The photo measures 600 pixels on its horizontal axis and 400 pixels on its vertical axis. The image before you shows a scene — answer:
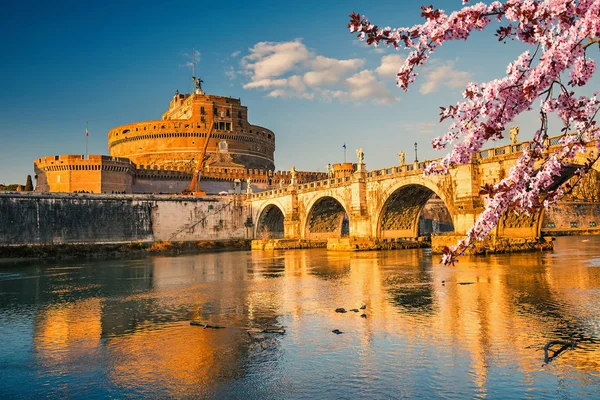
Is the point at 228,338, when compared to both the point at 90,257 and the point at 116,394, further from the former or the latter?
the point at 90,257

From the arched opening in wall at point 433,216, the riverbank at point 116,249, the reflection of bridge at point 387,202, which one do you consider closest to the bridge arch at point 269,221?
the reflection of bridge at point 387,202

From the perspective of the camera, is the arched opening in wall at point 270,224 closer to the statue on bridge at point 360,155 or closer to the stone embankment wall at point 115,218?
the stone embankment wall at point 115,218

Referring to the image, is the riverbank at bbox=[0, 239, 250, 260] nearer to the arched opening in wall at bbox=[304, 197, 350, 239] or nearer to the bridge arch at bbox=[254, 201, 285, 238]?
the bridge arch at bbox=[254, 201, 285, 238]

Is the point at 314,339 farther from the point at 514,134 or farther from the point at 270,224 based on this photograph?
the point at 270,224

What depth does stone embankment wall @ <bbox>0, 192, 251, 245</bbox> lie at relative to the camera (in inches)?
2159

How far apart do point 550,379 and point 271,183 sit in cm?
8093

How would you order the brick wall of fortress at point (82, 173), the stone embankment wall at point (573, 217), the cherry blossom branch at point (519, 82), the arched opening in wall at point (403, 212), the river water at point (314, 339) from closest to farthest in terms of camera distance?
the cherry blossom branch at point (519, 82), the river water at point (314, 339), the arched opening in wall at point (403, 212), the brick wall of fortress at point (82, 173), the stone embankment wall at point (573, 217)

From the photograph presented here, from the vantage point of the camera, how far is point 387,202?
4475 centimetres

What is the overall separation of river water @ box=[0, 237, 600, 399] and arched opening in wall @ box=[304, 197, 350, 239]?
34.0 meters

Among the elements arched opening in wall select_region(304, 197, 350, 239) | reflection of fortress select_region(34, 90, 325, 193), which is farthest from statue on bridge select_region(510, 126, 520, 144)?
reflection of fortress select_region(34, 90, 325, 193)

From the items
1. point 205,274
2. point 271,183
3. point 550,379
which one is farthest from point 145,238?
point 550,379

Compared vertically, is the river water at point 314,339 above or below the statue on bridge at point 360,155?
below

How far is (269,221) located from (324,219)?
12.6 metres

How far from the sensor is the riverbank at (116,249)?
2060 inches
